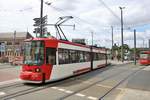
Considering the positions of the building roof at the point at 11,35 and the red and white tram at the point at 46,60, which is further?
the building roof at the point at 11,35

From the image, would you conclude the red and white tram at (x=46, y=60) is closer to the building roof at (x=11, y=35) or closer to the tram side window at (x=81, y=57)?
the tram side window at (x=81, y=57)

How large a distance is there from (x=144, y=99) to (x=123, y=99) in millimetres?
926

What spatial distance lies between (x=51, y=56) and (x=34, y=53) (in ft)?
3.79

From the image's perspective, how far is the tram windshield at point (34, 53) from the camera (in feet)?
58.7

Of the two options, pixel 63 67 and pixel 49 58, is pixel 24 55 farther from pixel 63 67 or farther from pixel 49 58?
pixel 63 67

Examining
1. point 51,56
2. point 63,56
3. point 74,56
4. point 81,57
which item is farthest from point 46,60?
point 81,57

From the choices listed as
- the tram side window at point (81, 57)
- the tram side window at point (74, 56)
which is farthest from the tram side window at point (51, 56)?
the tram side window at point (81, 57)

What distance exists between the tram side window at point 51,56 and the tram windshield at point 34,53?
0.39m

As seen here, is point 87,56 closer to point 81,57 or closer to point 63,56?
point 81,57

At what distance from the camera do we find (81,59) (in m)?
26.2

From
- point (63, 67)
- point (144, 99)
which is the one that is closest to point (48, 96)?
point (144, 99)

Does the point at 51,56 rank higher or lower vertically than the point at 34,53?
lower

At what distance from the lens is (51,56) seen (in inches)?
735

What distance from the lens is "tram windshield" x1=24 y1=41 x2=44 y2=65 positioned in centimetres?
1791
